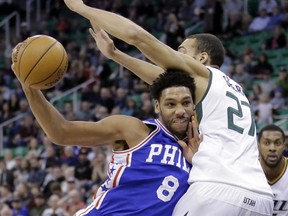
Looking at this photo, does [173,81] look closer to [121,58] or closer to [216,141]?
[216,141]

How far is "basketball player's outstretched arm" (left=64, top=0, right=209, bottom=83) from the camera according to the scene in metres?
5.11

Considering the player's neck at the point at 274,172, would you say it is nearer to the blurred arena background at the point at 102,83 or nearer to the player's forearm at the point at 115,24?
the player's forearm at the point at 115,24

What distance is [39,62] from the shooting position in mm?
5219

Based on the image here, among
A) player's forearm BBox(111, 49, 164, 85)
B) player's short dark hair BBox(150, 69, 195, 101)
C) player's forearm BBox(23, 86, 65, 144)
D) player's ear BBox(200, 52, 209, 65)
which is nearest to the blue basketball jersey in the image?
player's short dark hair BBox(150, 69, 195, 101)

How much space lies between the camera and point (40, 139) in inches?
643

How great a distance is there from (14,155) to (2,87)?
3042 millimetres

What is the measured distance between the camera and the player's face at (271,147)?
682 cm

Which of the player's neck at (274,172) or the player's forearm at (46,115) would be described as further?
the player's neck at (274,172)

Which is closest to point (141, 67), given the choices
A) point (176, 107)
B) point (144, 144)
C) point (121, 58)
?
point (121, 58)

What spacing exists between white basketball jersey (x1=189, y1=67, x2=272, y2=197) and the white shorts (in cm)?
4

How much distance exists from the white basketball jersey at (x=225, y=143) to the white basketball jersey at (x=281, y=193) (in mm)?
1518

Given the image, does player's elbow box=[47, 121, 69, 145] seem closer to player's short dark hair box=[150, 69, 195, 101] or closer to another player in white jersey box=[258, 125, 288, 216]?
player's short dark hair box=[150, 69, 195, 101]

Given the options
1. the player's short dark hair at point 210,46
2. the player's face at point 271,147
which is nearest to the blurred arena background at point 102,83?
the player's face at point 271,147

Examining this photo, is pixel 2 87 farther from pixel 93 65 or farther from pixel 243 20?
pixel 243 20
